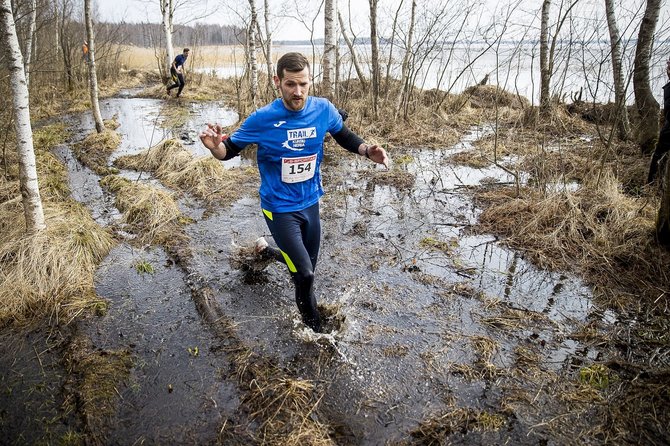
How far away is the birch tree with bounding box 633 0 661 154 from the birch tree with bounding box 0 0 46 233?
8845mm

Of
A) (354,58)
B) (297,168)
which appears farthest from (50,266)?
(354,58)

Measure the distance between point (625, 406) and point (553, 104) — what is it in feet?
35.2

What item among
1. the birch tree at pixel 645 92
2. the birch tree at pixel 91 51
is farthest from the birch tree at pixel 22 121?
the birch tree at pixel 645 92

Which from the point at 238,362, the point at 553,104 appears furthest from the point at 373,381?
the point at 553,104

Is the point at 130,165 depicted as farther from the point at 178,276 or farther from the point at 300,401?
the point at 300,401

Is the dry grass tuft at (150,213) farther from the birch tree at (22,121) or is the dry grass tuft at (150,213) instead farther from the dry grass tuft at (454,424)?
the dry grass tuft at (454,424)

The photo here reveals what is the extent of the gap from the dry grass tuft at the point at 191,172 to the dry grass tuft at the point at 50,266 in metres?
2.16

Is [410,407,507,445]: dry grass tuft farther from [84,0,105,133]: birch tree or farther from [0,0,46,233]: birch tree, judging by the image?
[84,0,105,133]: birch tree

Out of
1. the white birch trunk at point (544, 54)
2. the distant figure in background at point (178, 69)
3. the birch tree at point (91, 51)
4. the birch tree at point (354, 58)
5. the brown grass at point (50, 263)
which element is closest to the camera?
the brown grass at point (50, 263)

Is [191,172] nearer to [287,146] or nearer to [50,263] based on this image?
[50,263]

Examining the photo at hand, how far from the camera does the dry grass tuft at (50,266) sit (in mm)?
3445

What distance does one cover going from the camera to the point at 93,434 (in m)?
2.37

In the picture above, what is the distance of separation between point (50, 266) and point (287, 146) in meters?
2.66

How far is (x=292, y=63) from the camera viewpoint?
2.70 m
